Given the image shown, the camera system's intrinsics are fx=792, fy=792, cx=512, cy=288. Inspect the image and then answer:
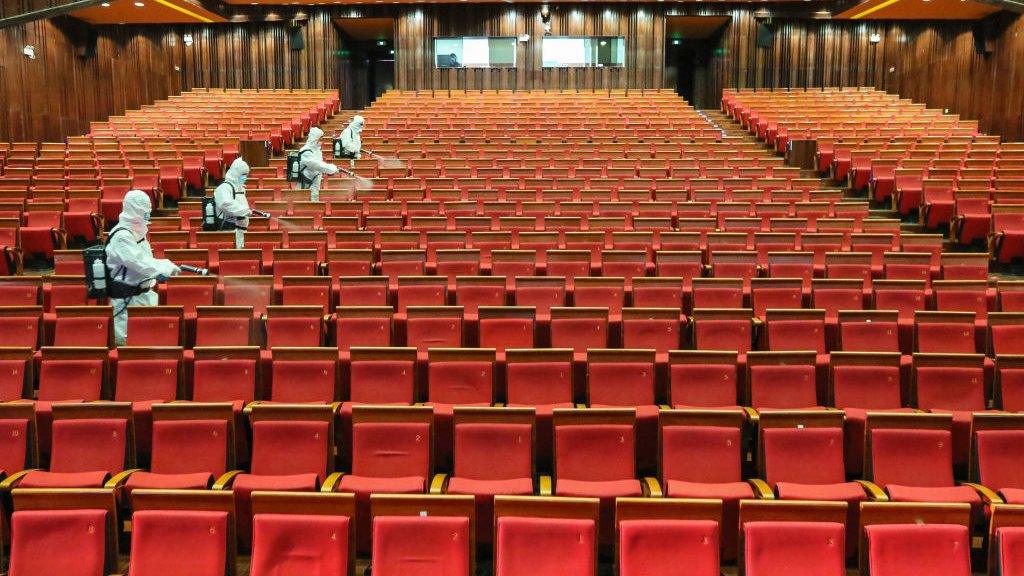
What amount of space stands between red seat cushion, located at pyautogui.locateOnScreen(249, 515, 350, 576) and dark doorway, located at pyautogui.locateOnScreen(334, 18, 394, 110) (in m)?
6.35

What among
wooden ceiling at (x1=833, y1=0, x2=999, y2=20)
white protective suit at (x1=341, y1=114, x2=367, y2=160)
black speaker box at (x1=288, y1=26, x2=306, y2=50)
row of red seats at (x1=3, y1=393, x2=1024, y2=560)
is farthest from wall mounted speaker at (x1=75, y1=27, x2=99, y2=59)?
wooden ceiling at (x1=833, y1=0, x2=999, y2=20)

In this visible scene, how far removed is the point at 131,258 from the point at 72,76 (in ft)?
14.3

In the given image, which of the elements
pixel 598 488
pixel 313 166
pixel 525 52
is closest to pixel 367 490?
pixel 598 488

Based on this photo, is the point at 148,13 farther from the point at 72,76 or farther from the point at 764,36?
the point at 764,36

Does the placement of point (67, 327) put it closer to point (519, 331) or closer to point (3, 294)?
point (3, 294)

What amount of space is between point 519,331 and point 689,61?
664cm

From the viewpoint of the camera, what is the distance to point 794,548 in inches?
43.9

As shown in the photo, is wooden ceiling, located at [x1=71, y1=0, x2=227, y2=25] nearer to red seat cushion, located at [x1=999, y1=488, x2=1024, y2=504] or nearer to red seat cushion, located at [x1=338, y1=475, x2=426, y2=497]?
red seat cushion, located at [x1=338, y1=475, x2=426, y2=497]

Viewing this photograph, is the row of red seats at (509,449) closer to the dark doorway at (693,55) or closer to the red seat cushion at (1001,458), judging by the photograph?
the red seat cushion at (1001,458)

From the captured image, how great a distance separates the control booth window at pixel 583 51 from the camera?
6758 millimetres

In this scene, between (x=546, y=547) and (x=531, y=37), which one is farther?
(x=531, y=37)

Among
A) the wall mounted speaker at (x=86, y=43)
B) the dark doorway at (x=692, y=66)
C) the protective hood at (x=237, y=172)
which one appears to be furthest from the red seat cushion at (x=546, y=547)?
the dark doorway at (x=692, y=66)

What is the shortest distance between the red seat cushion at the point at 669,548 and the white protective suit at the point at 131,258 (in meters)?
1.42

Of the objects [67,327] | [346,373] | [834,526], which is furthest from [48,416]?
[834,526]
